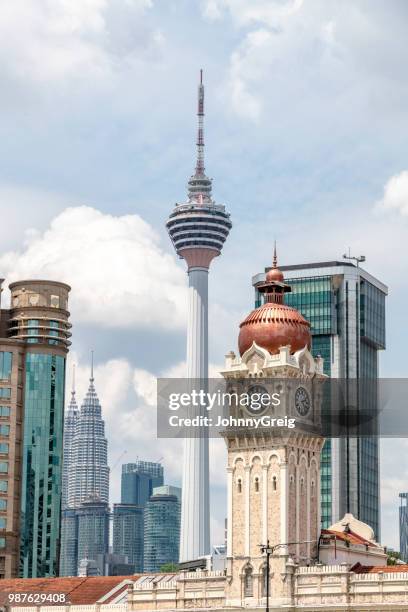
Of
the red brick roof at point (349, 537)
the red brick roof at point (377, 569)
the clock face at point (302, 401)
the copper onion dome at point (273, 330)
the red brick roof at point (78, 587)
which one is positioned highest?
the copper onion dome at point (273, 330)

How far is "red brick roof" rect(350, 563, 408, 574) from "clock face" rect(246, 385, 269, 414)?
→ 52.1ft

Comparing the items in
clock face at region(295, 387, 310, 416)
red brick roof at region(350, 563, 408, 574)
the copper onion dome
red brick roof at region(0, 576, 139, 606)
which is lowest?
red brick roof at region(0, 576, 139, 606)

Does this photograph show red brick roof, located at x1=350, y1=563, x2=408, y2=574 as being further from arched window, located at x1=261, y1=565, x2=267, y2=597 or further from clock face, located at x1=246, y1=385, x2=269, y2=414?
clock face, located at x1=246, y1=385, x2=269, y2=414

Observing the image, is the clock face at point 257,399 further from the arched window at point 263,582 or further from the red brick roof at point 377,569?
the red brick roof at point 377,569

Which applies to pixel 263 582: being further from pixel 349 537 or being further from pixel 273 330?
pixel 273 330

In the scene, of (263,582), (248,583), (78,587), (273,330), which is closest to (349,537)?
(263,582)

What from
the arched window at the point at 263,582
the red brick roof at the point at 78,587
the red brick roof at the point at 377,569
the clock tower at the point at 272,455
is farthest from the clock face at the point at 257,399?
the red brick roof at the point at 78,587

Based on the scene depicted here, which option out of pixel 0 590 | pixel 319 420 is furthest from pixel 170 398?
pixel 0 590

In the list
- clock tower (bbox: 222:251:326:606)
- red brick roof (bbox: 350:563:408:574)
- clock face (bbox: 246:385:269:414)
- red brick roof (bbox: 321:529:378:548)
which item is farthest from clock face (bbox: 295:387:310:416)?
red brick roof (bbox: 350:563:408:574)

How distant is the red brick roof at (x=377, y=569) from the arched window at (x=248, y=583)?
8674mm

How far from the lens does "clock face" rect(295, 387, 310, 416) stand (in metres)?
129

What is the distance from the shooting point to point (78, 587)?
142 metres

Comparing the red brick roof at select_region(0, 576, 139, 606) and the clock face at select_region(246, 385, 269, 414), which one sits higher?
the clock face at select_region(246, 385, 269, 414)

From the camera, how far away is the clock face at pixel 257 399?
12800 centimetres
